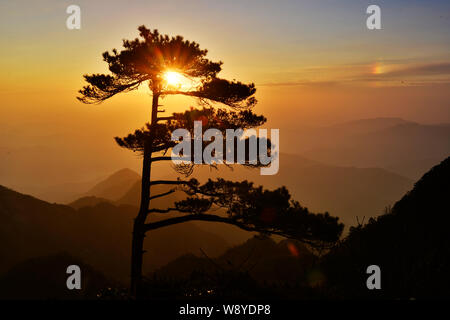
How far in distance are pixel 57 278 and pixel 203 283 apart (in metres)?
27.3

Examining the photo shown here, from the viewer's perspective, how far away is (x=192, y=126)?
49.8 feet

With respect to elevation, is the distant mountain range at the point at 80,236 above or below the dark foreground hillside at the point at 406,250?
below

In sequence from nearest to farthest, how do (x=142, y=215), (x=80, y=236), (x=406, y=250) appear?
(x=406, y=250)
(x=142, y=215)
(x=80, y=236)

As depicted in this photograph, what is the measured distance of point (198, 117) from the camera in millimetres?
15078

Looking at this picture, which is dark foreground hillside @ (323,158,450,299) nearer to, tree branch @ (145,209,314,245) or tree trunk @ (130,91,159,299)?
tree branch @ (145,209,314,245)

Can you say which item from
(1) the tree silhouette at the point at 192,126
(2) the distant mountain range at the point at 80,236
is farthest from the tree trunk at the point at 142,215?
A: (2) the distant mountain range at the point at 80,236

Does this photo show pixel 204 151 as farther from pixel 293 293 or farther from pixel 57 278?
pixel 57 278

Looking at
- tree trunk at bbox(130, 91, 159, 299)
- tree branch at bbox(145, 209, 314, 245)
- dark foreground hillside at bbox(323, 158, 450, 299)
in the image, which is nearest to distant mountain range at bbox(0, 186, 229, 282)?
tree trunk at bbox(130, 91, 159, 299)

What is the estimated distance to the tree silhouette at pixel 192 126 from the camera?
14.6m

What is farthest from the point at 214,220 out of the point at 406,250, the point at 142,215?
the point at 406,250

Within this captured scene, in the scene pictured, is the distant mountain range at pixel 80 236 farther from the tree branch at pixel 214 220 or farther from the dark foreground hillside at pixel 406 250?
the dark foreground hillside at pixel 406 250

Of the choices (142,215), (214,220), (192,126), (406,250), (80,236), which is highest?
(192,126)

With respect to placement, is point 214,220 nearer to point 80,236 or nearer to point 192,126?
point 192,126
